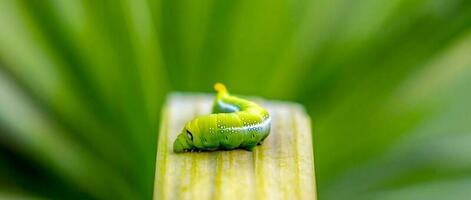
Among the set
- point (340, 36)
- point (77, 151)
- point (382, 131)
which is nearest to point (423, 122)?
point (382, 131)

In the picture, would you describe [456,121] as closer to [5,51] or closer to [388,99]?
[388,99]

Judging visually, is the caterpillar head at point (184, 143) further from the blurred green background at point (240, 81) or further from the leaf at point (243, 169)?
the blurred green background at point (240, 81)

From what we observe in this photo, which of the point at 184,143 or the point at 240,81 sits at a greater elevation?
the point at 240,81

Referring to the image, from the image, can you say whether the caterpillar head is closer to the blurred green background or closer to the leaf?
the leaf

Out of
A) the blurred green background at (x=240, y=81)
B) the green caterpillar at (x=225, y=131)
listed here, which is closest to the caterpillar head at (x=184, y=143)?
the green caterpillar at (x=225, y=131)

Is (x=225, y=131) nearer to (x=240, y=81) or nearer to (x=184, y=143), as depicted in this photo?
(x=184, y=143)

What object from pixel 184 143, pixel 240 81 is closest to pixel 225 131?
pixel 184 143

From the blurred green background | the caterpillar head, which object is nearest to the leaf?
the caterpillar head
